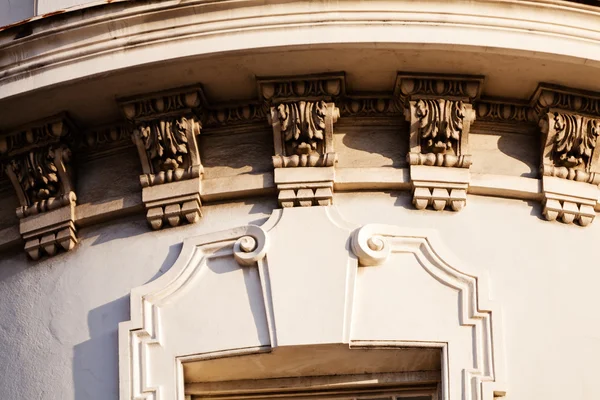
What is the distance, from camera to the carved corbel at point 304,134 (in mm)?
14102

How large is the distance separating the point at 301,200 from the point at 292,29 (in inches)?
47.5

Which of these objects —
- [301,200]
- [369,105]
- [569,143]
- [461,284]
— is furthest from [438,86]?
[461,284]

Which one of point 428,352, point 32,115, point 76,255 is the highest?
point 32,115

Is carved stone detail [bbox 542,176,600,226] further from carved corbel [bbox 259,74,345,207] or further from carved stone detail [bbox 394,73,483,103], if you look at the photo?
carved corbel [bbox 259,74,345,207]

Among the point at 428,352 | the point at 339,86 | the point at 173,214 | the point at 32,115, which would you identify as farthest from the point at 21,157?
the point at 428,352

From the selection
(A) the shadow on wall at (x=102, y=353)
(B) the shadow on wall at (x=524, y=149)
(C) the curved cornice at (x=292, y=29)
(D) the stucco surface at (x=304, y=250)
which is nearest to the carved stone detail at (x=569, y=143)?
(B) the shadow on wall at (x=524, y=149)

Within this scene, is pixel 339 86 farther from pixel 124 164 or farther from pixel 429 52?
pixel 124 164

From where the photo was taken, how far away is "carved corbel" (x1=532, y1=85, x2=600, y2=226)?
14.1m

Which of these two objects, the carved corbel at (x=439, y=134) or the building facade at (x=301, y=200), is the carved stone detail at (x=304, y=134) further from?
the carved corbel at (x=439, y=134)

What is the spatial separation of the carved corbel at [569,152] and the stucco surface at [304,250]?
0.15 m

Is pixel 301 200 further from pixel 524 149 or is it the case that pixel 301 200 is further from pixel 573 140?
pixel 573 140

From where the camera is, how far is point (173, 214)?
46.7 ft

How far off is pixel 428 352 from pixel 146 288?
202 cm

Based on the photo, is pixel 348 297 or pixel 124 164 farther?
pixel 124 164
